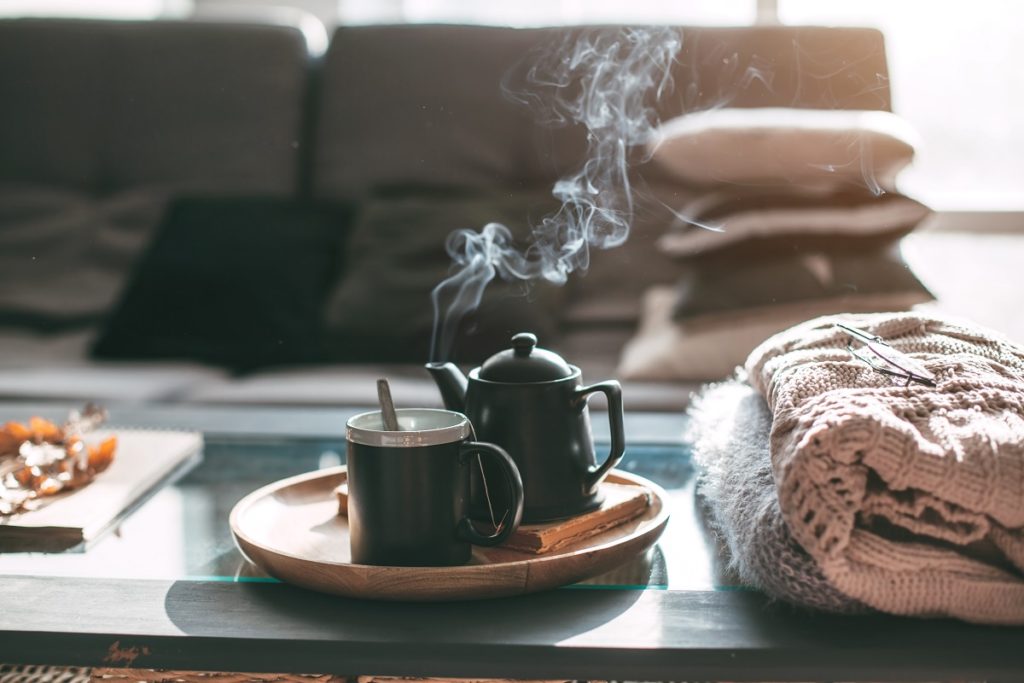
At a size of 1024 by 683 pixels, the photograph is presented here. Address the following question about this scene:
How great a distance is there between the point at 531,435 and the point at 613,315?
42.6 inches

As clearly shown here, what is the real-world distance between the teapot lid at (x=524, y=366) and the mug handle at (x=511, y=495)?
8cm

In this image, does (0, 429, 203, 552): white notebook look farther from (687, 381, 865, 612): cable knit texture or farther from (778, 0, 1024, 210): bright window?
(778, 0, 1024, 210): bright window

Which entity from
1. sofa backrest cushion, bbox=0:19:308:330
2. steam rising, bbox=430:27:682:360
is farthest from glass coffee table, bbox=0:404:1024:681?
sofa backrest cushion, bbox=0:19:308:330

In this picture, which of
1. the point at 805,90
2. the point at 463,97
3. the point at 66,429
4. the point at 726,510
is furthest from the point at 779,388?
the point at 463,97

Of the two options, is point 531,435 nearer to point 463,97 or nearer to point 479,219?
point 479,219

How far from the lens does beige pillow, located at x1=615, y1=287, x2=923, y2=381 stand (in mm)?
1447

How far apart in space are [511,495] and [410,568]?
0.08m

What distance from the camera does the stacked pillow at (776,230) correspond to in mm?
1447

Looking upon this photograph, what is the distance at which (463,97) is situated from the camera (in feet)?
6.00

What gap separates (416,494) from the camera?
587 millimetres

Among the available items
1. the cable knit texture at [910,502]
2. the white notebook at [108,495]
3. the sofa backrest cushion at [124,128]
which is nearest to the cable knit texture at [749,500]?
the cable knit texture at [910,502]

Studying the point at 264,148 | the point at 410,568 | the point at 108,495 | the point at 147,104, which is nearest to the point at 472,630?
the point at 410,568

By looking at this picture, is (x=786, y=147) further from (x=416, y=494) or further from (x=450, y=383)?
(x=416, y=494)

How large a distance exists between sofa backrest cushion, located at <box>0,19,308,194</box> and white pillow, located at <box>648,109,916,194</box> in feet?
2.66
